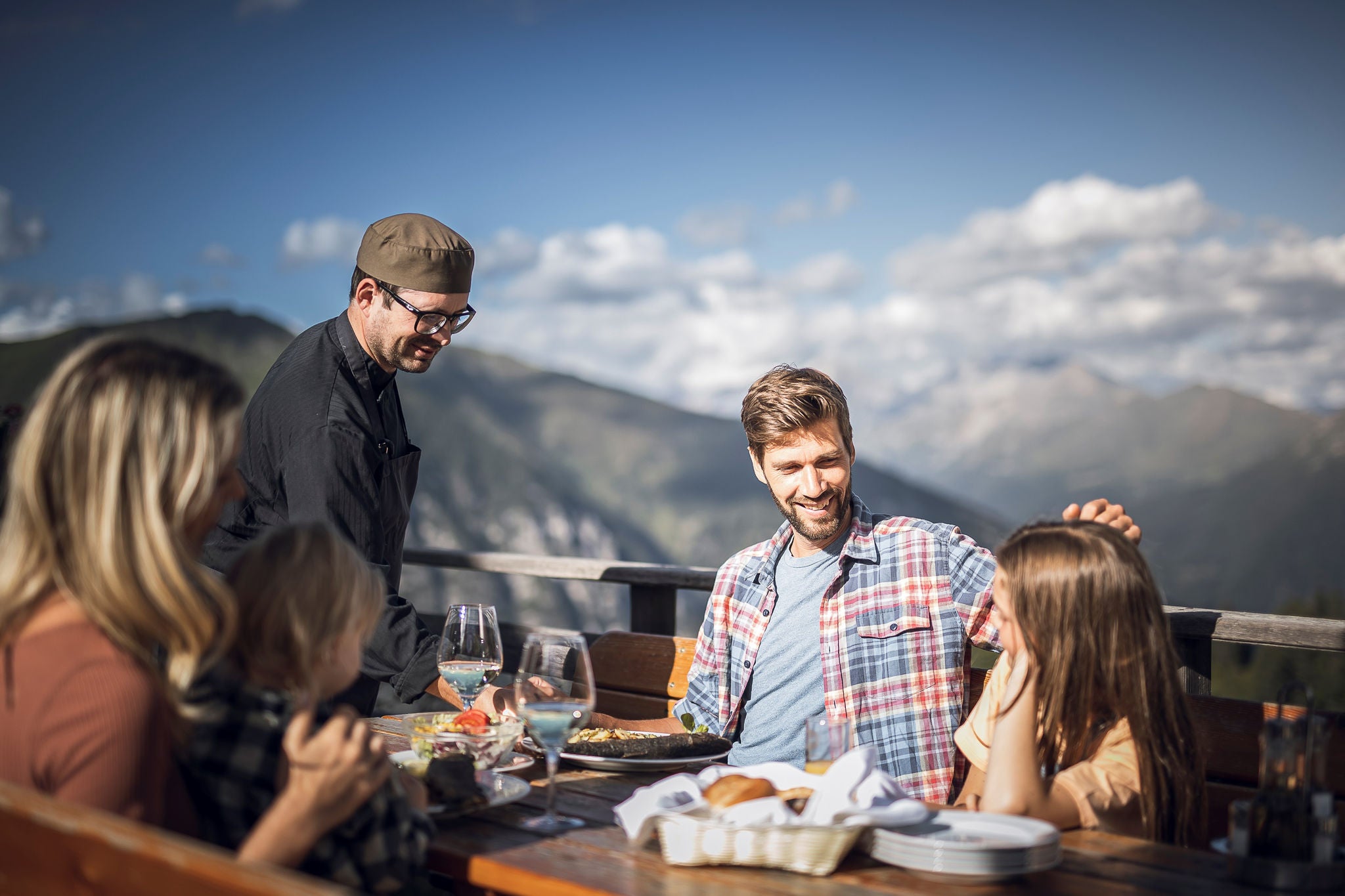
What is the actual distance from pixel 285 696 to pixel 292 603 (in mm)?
140

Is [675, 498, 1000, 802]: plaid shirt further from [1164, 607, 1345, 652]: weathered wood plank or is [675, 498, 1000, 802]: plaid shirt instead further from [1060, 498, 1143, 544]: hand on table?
[1164, 607, 1345, 652]: weathered wood plank

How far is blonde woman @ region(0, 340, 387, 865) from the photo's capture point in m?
1.28

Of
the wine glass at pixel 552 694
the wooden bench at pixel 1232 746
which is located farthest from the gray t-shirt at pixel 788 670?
the wine glass at pixel 552 694

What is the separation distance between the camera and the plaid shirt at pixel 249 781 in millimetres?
1477

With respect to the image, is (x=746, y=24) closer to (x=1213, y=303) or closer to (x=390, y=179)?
(x=390, y=179)

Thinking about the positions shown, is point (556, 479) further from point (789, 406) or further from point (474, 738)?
point (474, 738)

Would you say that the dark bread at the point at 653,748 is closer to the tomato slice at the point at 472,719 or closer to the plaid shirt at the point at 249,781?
the tomato slice at the point at 472,719

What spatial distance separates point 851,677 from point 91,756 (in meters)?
1.93

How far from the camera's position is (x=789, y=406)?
2920 millimetres

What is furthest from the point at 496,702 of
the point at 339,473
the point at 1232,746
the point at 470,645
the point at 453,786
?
the point at 1232,746

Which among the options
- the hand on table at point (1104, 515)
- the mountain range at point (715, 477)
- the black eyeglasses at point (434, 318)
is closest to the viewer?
the hand on table at point (1104, 515)

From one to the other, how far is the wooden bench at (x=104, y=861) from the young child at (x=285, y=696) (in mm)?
260

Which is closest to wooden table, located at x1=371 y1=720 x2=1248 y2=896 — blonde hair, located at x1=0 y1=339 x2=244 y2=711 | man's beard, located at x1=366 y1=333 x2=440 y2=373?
blonde hair, located at x1=0 y1=339 x2=244 y2=711

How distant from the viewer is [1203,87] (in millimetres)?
69750
